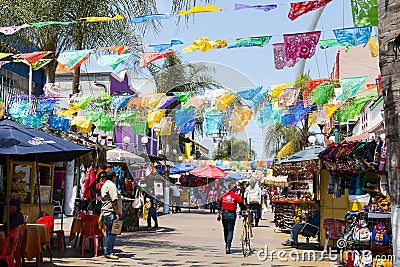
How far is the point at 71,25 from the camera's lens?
46.0 ft

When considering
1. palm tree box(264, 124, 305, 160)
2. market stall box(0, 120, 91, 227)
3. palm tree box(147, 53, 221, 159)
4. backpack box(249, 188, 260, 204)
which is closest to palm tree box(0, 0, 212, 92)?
market stall box(0, 120, 91, 227)

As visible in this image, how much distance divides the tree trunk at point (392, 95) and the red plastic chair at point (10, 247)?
6.01 meters

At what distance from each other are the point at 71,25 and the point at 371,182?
829 centimetres

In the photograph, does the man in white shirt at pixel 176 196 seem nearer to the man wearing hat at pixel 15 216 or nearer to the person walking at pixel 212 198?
the person walking at pixel 212 198

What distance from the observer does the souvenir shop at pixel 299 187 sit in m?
15.7

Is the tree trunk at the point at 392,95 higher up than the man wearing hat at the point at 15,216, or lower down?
higher up

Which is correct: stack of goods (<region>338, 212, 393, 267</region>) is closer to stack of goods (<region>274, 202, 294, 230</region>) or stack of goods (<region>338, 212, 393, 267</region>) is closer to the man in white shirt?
stack of goods (<region>274, 202, 294, 230</region>)

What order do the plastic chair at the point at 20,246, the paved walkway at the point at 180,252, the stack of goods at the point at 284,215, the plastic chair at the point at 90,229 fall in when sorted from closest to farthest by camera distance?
1. the plastic chair at the point at 20,246
2. the paved walkway at the point at 180,252
3. the plastic chair at the point at 90,229
4. the stack of goods at the point at 284,215

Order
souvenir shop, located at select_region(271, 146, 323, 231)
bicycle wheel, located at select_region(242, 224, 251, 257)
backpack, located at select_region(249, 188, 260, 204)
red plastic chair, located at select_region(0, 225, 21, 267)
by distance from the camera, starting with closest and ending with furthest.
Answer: red plastic chair, located at select_region(0, 225, 21, 267) < bicycle wheel, located at select_region(242, 224, 251, 257) < souvenir shop, located at select_region(271, 146, 323, 231) < backpack, located at select_region(249, 188, 260, 204)

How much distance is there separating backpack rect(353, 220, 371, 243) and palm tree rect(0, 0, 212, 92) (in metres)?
6.55

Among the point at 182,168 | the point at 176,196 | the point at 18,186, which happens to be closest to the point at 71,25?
the point at 18,186

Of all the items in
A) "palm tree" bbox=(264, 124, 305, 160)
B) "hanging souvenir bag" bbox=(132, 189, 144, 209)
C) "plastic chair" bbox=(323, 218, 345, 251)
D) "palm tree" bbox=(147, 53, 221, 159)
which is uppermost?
"palm tree" bbox=(147, 53, 221, 159)

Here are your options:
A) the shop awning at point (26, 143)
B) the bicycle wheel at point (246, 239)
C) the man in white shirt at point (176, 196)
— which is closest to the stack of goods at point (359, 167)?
the bicycle wheel at point (246, 239)

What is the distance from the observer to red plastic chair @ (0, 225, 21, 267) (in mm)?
8078
